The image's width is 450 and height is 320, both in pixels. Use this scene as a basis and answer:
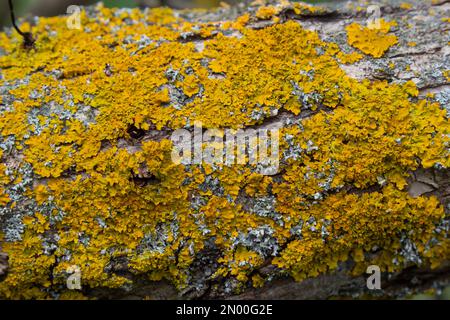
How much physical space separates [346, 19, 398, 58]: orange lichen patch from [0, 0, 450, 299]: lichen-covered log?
0.02 meters

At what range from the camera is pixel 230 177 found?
1.75 metres

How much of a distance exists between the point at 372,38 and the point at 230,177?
880mm

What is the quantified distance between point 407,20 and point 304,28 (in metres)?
0.47

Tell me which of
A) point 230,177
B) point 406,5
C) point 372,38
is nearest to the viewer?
point 230,177

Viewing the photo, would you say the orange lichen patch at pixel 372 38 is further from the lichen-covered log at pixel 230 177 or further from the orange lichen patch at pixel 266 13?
the orange lichen patch at pixel 266 13

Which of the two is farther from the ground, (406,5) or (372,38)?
(406,5)

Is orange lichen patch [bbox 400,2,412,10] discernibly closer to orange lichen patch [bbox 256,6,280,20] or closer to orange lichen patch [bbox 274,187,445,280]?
orange lichen patch [bbox 256,6,280,20]

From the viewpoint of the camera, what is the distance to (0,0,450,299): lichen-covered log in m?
1.72

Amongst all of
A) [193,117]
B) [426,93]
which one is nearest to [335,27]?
[426,93]

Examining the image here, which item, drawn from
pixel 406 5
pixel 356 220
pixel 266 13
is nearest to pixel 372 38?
pixel 406 5

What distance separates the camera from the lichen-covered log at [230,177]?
1.72 metres

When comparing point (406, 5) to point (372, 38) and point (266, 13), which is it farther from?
point (266, 13)

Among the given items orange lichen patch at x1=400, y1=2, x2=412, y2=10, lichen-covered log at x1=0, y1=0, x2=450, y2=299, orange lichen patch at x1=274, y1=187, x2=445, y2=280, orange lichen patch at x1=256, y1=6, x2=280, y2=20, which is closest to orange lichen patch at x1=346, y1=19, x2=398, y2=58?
lichen-covered log at x1=0, y1=0, x2=450, y2=299

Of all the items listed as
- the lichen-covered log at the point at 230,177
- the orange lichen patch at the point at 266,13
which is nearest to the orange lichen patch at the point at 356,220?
the lichen-covered log at the point at 230,177
